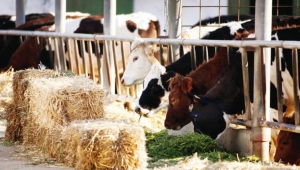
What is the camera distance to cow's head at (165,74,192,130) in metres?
9.87

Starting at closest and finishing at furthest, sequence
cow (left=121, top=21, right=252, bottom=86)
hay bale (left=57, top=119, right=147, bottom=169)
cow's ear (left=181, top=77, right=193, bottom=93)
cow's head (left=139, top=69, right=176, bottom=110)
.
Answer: hay bale (left=57, top=119, right=147, bottom=169) → cow's ear (left=181, top=77, right=193, bottom=93) → cow's head (left=139, top=69, right=176, bottom=110) → cow (left=121, top=21, right=252, bottom=86)

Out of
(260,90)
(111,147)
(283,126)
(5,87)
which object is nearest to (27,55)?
(5,87)

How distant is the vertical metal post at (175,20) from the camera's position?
38.5ft

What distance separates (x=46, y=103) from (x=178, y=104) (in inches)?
66.8

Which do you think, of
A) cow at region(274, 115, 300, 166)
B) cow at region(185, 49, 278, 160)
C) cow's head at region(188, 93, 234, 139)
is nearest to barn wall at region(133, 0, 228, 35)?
cow at region(185, 49, 278, 160)

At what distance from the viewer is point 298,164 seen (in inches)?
345

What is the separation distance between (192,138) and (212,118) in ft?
1.12

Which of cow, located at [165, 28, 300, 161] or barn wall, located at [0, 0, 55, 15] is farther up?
barn wall, located at [0, 0, 55, 15]

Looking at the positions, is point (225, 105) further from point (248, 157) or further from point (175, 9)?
point (175, 9)

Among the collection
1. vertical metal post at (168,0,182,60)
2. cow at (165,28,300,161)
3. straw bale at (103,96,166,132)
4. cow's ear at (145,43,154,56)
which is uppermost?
vertical metal post at (168,0,182,60)

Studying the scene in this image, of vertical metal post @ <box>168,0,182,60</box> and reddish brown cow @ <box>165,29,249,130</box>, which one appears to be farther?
vertical metal post @ <box>168,0,182,60</box>

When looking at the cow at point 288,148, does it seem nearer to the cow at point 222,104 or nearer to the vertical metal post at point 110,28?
the cow at point 222,104

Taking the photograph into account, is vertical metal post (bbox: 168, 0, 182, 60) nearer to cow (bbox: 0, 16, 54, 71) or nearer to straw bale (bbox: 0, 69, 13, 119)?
straw bale (bbox: 0, 69, 13, 119)

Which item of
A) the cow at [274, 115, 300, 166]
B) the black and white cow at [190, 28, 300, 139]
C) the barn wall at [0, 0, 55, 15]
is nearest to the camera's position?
the cow at [274, 115, 300, 166]
